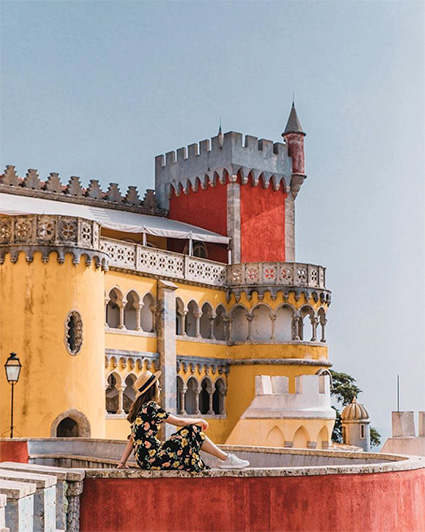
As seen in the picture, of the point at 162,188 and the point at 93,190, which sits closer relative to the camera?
the point at 93,190

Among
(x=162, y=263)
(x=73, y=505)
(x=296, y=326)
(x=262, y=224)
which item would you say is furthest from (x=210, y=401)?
(x=73, y=505)

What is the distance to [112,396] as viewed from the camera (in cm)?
3412

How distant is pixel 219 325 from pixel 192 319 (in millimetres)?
1675

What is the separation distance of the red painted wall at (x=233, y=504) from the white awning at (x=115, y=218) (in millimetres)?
22695

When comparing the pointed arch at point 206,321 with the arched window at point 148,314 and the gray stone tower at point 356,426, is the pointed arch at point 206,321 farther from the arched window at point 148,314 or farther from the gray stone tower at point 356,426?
the gray stone tower at point 356,426

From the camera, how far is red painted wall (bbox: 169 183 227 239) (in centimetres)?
4078

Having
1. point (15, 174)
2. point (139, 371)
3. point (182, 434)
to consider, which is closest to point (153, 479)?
point (182, 434)

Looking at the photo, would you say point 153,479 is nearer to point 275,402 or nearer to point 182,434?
point 182,434

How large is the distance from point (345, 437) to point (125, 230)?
12.4m

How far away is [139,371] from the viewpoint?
33.6m

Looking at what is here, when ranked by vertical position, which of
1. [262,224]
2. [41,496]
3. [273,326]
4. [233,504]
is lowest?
[233,504]

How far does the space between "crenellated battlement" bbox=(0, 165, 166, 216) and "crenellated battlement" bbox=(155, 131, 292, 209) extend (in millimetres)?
1221

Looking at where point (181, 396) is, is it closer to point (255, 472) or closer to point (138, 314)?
point (138, 314)

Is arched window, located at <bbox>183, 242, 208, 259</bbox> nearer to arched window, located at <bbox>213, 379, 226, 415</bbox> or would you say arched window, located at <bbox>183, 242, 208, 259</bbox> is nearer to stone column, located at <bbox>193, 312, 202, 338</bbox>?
stone column, located at <bbox>193, 312, 202, 338</bbox>
